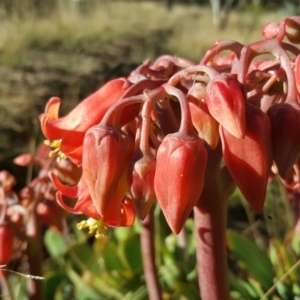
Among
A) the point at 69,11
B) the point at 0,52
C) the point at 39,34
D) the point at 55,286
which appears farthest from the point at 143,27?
the point at 55,286

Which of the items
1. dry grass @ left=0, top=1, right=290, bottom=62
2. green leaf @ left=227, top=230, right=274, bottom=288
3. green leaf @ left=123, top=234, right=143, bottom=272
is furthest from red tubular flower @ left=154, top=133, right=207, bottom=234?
dry grass @ left=0, top=1, right=290, bottom=62

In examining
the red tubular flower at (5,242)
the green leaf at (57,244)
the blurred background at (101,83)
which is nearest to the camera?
the red tubular flower at (5,242)

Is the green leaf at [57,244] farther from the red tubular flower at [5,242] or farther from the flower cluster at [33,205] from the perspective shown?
the red tubular flower at [5,242]

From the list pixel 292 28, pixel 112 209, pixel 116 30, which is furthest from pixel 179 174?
pixel 116 30

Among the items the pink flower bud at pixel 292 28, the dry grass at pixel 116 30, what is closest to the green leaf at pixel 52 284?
the pink flower bud at pixel 292 28

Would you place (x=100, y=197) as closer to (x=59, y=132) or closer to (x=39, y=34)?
(x=59, y=132)

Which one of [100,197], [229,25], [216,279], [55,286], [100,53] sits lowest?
[229,25]
